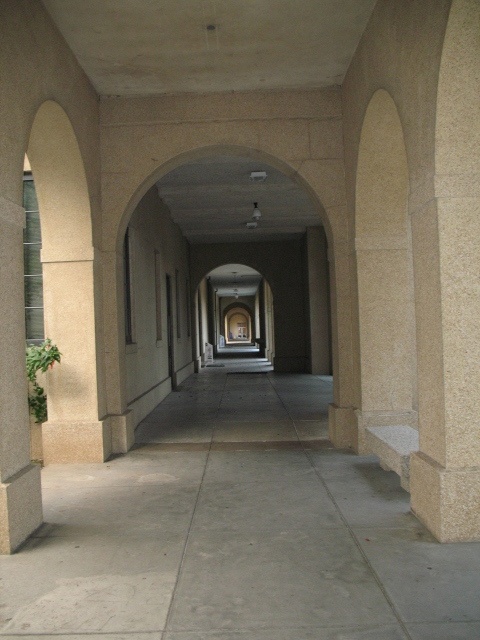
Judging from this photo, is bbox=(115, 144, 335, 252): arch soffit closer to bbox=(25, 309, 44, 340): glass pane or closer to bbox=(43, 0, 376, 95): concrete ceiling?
bbox=(43, 0, 376, 95): concrete ceiling

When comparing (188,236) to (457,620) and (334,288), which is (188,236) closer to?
(334,288)

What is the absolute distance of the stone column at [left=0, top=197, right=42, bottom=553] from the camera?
3.68 metres

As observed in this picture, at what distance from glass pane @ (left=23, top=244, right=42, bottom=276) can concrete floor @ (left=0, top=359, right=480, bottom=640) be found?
2177mm

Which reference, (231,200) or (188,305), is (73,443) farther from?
(188,305)

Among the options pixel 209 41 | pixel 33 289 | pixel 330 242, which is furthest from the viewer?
pixel 33 289

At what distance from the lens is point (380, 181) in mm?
5906

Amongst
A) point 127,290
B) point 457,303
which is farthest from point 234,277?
point 457,303

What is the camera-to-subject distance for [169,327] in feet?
41.9

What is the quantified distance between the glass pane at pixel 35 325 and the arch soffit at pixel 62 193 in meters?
0.99

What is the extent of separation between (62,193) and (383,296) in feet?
10.9

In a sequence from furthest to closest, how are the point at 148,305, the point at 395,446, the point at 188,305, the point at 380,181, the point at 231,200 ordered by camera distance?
the point at 188,305 → the point at 231,200 → the point at 148,305 → the point at 380,181 → the point at 395,446

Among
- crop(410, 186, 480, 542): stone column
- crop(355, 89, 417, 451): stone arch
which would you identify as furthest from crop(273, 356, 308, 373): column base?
crop(410, 186, 480, 542): stone column

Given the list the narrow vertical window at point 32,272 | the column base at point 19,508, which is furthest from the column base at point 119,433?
the column base at point 19,508

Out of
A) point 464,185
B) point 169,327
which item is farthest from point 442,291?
point 169,327
